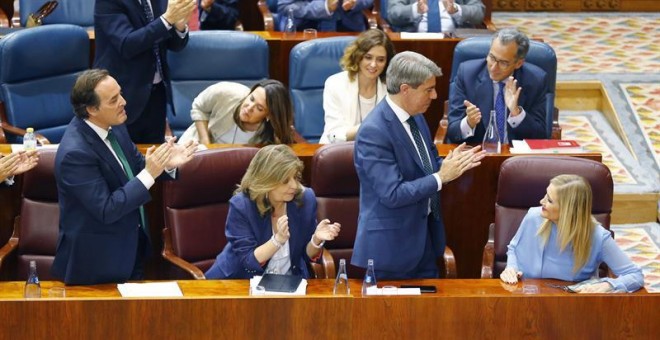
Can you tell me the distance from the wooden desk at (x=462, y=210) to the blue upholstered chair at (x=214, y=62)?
74 centimetres

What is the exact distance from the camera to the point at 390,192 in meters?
3.93

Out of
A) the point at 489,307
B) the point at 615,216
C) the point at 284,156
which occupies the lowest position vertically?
the point at 615,216

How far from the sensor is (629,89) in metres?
6.81

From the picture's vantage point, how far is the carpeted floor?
18.8 feet

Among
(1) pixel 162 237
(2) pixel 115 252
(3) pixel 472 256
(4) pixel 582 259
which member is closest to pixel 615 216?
(3) pixel 472 256

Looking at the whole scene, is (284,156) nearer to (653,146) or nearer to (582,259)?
(582,259)

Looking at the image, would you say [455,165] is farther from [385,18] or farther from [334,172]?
[385,18]

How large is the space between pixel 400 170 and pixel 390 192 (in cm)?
11

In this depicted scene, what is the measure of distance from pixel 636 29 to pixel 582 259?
4.16m

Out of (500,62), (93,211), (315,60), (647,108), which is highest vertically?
(500,62)

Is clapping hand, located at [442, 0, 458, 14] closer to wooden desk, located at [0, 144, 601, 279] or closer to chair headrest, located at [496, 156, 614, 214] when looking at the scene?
wooden desk, located at [0, 144, 601, 279]

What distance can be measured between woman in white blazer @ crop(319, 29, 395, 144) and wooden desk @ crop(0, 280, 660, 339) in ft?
4.42

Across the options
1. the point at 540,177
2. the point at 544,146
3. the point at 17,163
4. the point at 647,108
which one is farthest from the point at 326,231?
the point at 647,108

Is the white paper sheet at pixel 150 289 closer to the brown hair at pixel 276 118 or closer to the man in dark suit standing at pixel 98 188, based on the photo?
the man in dark suit standing at pixel 98 188
